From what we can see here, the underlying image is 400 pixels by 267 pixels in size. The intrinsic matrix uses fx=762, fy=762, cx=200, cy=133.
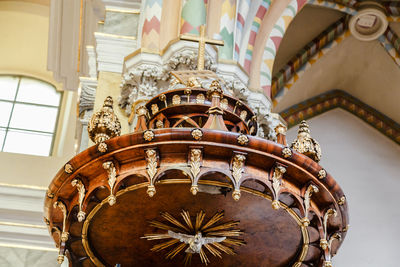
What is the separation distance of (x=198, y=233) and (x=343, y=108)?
6005mm

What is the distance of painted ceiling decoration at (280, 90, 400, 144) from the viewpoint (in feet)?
33.0

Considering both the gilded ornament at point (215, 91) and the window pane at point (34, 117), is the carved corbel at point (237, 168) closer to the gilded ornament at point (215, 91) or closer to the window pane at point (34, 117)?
the gilded ornament at point (215, 91)

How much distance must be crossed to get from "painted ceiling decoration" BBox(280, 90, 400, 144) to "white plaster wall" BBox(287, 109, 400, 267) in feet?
0.24

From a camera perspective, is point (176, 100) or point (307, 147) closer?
point (307, 147)

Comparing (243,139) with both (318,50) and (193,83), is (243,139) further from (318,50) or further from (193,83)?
(318,50)

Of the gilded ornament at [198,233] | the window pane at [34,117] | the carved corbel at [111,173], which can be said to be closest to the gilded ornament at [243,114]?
the gilded ornament at [198,233]

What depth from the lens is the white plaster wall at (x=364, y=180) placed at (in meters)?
8.71

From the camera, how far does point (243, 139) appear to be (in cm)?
439

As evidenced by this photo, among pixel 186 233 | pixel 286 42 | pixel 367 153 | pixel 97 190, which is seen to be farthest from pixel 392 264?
pixel 97 190

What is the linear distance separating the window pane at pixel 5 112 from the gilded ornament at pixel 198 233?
5504 mm

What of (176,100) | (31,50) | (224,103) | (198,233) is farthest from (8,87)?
(198,233)

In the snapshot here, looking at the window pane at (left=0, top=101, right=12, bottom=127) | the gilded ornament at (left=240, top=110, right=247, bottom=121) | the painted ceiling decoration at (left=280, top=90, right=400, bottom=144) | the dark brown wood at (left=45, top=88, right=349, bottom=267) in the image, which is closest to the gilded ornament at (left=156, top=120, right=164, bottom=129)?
the dark brown wood at (left=45, top=88, right=349, bottom=267)

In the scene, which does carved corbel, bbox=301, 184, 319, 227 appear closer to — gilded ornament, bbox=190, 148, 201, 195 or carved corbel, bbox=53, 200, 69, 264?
gilded ornament, bbox=190, 148, 201, 195

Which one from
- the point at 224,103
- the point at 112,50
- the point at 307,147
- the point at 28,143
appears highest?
the point at 28,143
